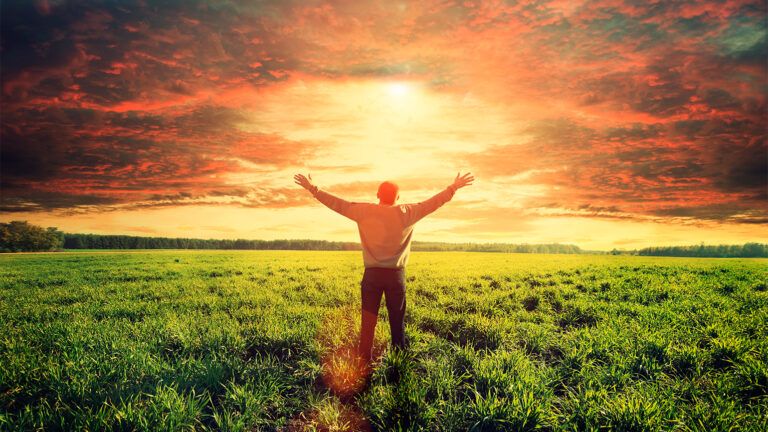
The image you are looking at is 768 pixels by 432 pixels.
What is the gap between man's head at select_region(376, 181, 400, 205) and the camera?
5.73 m

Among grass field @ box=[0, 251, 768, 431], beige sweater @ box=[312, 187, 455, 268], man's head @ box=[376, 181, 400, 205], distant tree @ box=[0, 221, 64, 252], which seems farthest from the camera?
distant tree @ box=[0, 221, 64, 252]

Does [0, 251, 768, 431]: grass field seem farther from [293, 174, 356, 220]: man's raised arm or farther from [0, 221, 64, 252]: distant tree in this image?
[0, 221, 64, 252]: distant tree

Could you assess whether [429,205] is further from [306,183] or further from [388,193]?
[306,183]

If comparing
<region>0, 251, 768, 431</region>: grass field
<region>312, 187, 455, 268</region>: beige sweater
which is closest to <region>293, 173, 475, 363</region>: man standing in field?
<region>312, 187, 455, 268</region>: beige sweater

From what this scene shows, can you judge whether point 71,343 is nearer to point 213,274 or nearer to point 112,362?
point 112,362

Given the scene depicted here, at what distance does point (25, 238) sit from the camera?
76312 mm

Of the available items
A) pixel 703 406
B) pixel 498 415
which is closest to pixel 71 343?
pixel 498 415

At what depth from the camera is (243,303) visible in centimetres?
1160

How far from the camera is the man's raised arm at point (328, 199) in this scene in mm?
5867

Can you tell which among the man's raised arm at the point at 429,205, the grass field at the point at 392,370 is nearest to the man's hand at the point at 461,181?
the man's raised arm at the point at 429,205

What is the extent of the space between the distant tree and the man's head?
3893 inches

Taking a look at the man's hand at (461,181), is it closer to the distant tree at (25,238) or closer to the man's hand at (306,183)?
the man's hand at (306,183)

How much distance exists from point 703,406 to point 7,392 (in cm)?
948

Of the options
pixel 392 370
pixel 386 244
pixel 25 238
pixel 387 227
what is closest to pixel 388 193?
pixel 387 227
